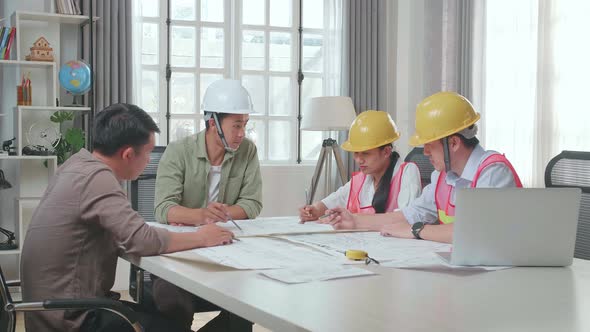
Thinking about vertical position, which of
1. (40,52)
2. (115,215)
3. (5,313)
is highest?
(40,52)

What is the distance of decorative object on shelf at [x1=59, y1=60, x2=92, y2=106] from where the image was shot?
506 centimetres

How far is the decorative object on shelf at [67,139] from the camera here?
16.6 feet

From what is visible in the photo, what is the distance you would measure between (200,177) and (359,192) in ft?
2.41

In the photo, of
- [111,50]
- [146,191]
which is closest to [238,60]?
[111,50]

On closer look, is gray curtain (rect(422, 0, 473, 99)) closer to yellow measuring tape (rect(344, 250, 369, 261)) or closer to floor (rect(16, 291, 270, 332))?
floor (rect(16, 291, 270, 332))

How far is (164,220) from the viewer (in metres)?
2.96

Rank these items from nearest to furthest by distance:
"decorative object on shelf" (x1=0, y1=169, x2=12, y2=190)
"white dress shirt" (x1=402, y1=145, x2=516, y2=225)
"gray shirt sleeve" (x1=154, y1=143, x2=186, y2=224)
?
"white dress shirt" (x1=402, y1=145, x2=516, y2=225) < "gray shirt sleeve" (x1=154, y1=143, x2=186, y2=224) < "decorative object on shelf" (x1=0, y1=169, x2=12, y2=190)

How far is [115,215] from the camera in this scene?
2.02 meters

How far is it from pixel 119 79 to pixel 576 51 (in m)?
3.19

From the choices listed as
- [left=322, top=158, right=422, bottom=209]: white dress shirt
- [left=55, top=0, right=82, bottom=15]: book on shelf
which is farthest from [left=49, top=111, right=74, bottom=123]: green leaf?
[left=322, top=158, right=422, bottom=209]: white dress shirt

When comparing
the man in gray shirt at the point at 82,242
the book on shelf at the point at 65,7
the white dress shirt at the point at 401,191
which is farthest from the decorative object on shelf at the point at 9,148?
the man in gray shirt at the point at 82,242

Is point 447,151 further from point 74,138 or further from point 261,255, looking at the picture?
point 74,138

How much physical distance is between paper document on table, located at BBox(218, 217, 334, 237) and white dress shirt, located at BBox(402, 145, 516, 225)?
32cm

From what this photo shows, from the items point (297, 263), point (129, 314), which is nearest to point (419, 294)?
point (297, 263)
